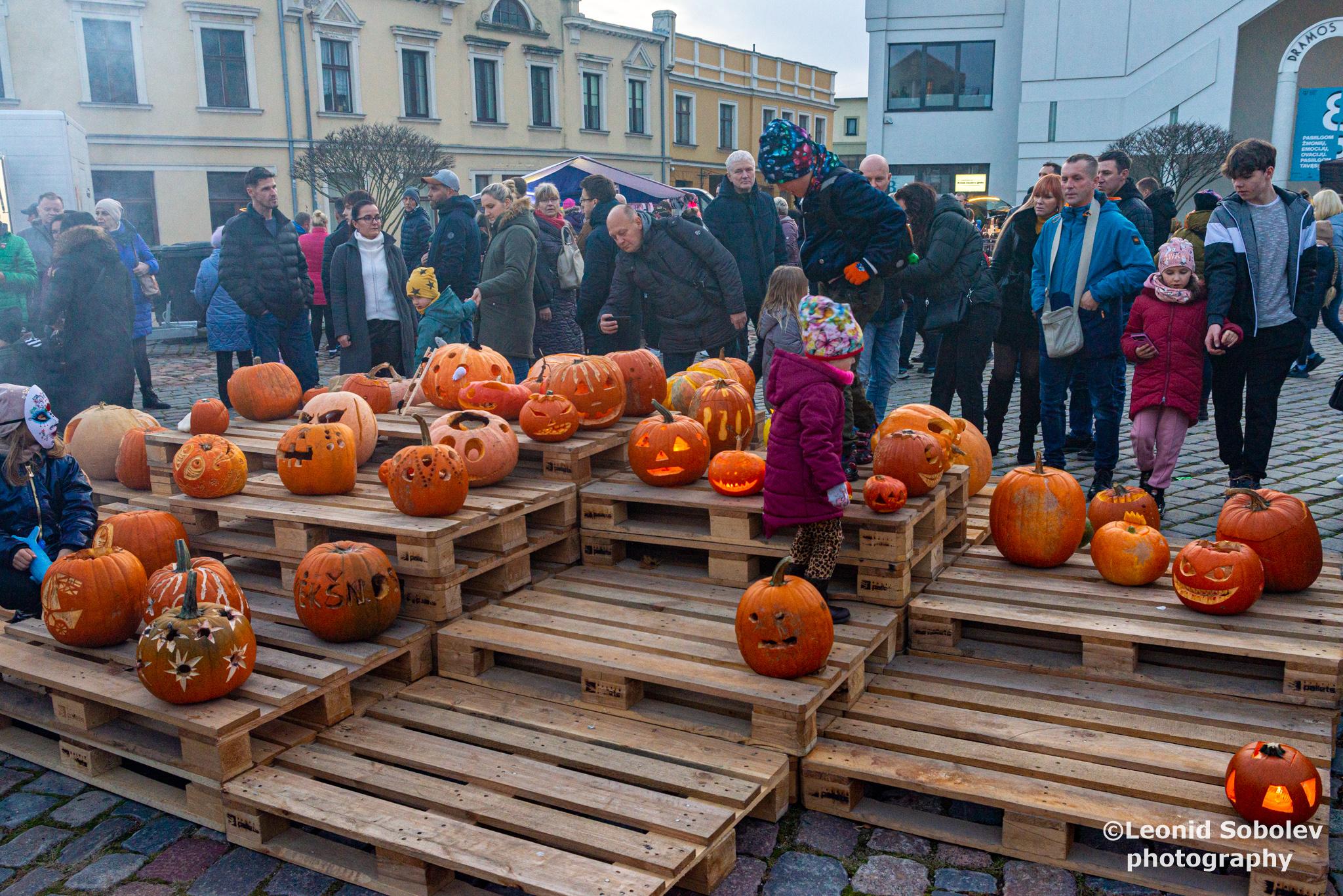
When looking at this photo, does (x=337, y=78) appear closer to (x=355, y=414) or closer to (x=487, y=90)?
(x=487, y=90)

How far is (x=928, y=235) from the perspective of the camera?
724 cm

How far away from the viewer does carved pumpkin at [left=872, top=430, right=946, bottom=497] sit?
14.4 ft

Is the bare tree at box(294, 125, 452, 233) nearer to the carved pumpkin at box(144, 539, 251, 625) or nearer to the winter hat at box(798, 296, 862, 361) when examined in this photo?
the carved pumpkin at box(144, 539, 251, 625)

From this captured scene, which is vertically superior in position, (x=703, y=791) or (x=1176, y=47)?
(x=1176, y=47)

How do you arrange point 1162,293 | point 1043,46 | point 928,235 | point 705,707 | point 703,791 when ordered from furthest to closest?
point 1043,46
point 928,235
point 1162,293
point 705,707
point 703,791

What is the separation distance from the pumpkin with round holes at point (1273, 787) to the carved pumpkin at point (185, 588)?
11.2ft

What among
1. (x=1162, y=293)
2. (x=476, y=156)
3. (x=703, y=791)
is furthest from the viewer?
(x=476, y=156)

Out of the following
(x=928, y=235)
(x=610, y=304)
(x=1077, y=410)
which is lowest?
(x=1077, y=410)

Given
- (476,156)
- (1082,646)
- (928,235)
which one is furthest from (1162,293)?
(476,156)

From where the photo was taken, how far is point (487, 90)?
33.9m

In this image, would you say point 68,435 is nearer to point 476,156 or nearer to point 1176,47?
point 1176,47

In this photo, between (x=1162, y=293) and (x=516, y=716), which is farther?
(x=1162, y=293)

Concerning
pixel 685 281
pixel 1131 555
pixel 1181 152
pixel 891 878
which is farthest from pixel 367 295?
pixel 1181 152

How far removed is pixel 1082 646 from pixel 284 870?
9.71 ft
